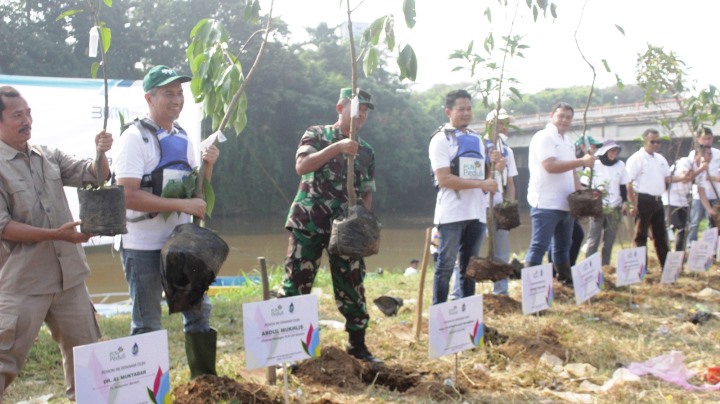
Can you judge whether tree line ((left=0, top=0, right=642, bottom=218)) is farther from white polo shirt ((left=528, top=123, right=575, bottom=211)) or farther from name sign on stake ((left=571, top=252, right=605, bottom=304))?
name sign on stake ((left=571, top=252, right=605, bottom=304))

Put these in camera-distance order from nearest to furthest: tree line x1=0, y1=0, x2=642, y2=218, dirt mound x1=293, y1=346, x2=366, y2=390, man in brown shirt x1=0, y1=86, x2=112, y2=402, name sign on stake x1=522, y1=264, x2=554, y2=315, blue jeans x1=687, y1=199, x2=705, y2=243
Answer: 1. man in brown shirt x1=0, y1=86, x2=112, y2=402
2. dirt mound x1=293, y1=346, x2=366, y2=390
3. name sign on stake x1=522, y1=264, x2=554, y2=315
4. blue jeans x1=687, y1=199, x2=705, y2=243
5. tree line x1=0, y1=0, x2=642, y2=218

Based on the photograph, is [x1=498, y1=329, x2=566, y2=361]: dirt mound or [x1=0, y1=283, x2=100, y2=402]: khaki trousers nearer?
[x1=0, y1=283, x2=100, y2=402]: khaki trousers

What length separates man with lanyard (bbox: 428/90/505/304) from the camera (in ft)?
16.5

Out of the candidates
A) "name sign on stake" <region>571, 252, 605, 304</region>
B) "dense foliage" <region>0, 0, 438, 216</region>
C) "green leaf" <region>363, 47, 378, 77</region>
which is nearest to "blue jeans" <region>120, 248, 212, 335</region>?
"green leaf" <region>363, 47, 378, 77</region>

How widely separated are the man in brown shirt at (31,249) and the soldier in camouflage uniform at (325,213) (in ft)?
4.12

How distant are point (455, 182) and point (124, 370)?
2849mm

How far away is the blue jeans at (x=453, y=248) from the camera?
5031 millimetres

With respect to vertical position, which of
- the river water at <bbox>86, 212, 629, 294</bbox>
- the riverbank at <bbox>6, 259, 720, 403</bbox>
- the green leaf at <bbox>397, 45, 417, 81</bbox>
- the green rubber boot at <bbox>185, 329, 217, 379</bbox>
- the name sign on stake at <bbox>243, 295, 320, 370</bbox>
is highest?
the green leaf at <bbox>397, 45, 417, 81</bbox>

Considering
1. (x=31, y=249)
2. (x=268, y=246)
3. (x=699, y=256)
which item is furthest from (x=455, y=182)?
(x=268, y=246)

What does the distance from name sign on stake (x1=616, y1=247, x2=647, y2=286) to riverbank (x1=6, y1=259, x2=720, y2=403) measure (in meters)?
0.22

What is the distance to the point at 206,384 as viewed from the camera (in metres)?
3.38

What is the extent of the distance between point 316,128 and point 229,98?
800mm

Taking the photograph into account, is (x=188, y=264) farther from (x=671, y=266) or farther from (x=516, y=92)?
(x=671, y=266)

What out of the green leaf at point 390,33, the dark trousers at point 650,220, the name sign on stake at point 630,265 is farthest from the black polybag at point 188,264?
the dark trousers at point 650,220
